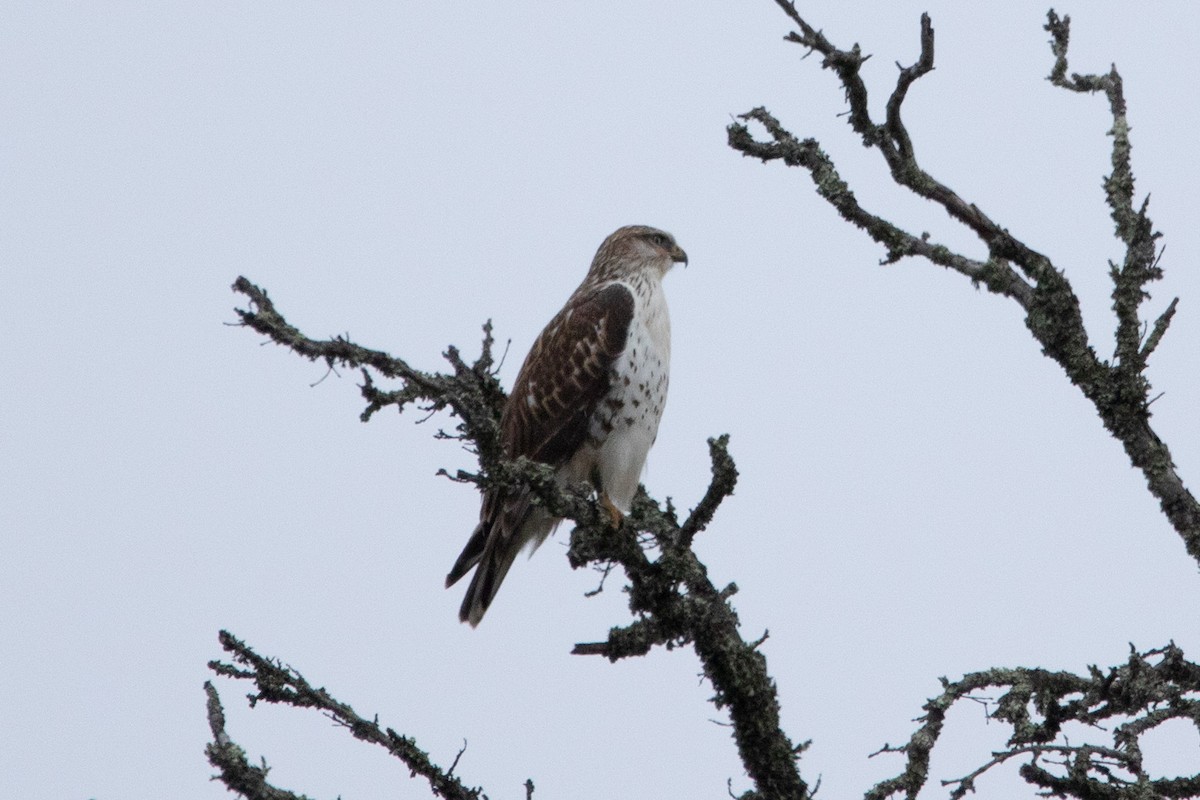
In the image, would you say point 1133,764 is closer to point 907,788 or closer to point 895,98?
point 907,788

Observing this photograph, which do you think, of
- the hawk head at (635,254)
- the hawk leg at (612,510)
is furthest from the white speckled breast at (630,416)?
the hawk head at (635,254)

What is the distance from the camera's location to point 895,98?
409 centimetres

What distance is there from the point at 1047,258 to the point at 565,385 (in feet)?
7.82

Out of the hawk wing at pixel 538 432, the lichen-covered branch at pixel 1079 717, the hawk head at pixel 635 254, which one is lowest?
the lichen-covered branch at pixel 1079 717

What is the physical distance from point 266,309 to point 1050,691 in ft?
7.23

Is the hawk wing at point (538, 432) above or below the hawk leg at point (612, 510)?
above

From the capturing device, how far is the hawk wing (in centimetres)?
586

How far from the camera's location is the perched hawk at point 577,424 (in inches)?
232

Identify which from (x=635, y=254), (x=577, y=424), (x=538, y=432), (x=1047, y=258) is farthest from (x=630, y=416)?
(x=1047, y=258)

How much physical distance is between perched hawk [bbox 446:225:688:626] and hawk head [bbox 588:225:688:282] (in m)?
0.85

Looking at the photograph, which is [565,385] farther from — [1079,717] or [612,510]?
[1079,717]

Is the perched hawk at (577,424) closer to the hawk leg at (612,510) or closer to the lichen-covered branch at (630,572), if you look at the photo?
the hawk leg at (612,510)

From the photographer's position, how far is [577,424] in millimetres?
5922

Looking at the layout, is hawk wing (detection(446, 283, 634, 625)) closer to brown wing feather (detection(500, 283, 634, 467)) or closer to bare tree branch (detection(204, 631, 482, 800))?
brown wing feather (detection(500, 283, 634, 467))
